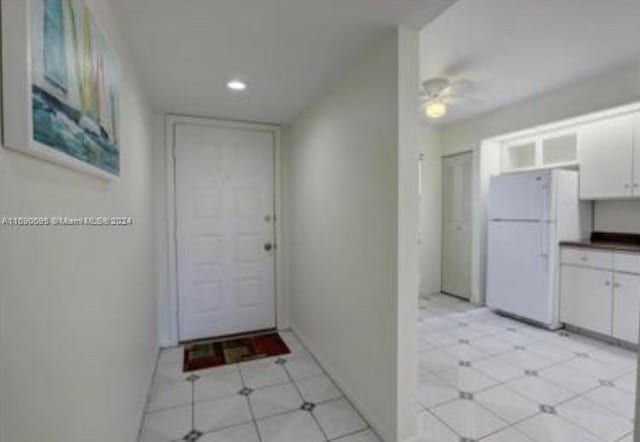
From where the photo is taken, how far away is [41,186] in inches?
31.3

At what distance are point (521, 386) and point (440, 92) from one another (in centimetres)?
257

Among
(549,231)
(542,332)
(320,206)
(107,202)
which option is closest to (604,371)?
(542,332)

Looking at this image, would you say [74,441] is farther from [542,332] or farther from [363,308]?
[542,332]

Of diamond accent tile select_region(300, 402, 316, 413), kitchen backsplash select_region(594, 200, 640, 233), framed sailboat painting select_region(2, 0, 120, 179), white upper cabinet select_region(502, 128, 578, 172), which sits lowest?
diamond accent tile select_region(300, 402, 316, 413)

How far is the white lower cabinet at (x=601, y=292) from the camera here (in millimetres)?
2787

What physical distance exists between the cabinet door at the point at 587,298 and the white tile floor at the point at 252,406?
2630 mm

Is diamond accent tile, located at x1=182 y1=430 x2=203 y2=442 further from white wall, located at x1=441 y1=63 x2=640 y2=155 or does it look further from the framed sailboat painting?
white wall, located at x1=441 y1=63 x2=640 y2=155

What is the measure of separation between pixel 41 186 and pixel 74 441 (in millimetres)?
770

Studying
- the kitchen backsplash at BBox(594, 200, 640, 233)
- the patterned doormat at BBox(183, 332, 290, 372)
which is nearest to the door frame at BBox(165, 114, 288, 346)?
the patterned doormat at BBox(183, 332, 290, 372)

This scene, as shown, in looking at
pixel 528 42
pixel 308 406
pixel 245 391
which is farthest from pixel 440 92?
pixel 245 391

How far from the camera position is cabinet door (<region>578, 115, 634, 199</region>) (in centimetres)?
293

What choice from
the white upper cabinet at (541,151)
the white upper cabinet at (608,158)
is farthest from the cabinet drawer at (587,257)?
the white upper cabinet at (541,151)

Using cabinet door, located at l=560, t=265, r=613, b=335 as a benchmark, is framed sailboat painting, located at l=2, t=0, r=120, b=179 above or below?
above

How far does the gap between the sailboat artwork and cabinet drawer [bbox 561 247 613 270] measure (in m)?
3.99
